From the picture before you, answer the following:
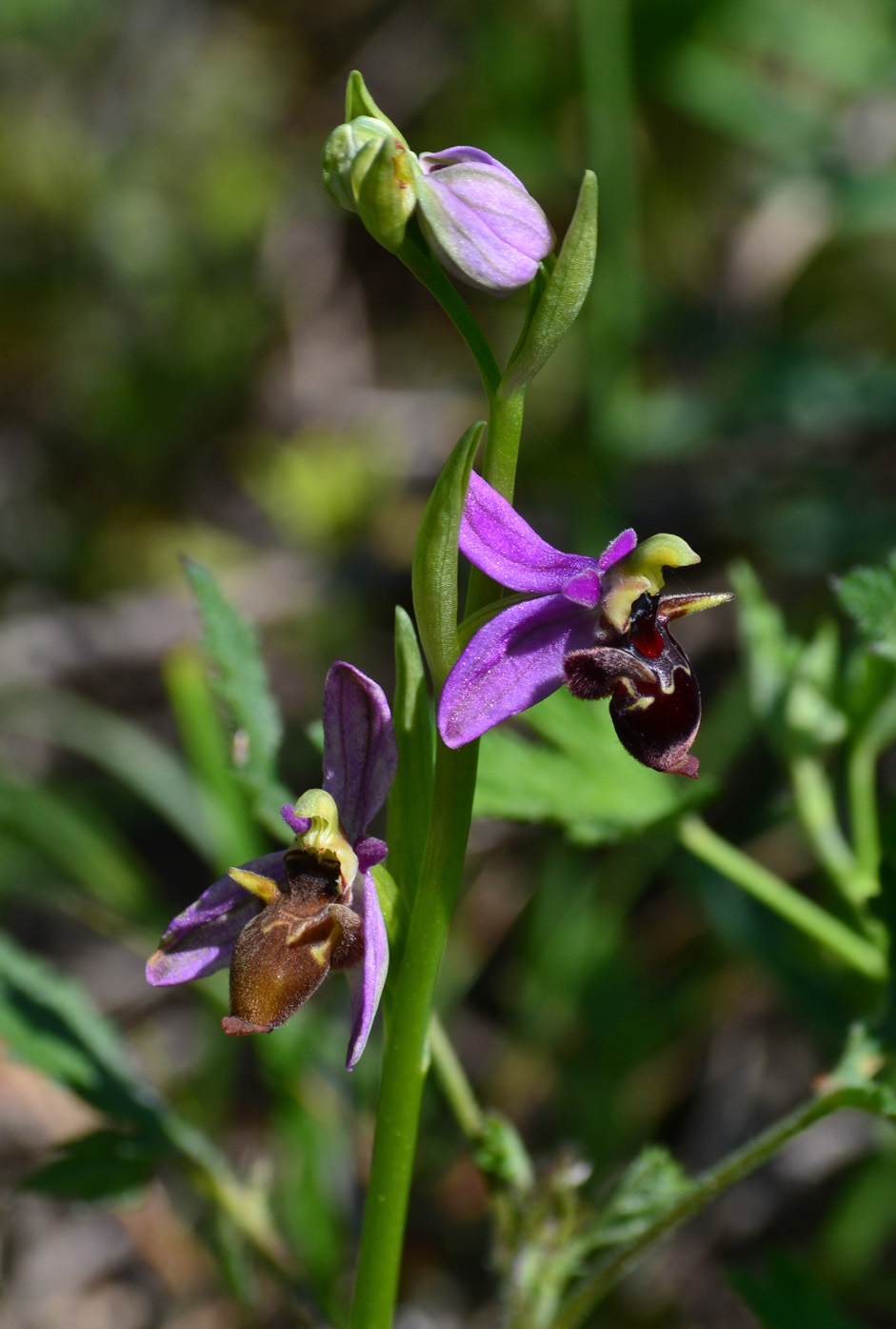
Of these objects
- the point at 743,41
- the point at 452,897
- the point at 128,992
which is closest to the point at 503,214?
the point at 452,897

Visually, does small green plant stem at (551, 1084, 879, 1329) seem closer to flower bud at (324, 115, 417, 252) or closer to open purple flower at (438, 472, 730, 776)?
open purple flower at (438, 472, 730, 776)

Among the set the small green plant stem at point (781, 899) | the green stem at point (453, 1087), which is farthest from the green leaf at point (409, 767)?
the small green plant stem at point (781, 899)

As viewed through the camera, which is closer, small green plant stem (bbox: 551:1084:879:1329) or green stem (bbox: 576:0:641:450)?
small green plant stem (bbox: 551:1084:879:1329)

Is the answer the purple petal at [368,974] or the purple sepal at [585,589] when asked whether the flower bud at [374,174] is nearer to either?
the purple sepal at [585,589]

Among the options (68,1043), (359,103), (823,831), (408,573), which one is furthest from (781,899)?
(408,573)

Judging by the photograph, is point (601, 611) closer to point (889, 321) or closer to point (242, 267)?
point (889, 321)

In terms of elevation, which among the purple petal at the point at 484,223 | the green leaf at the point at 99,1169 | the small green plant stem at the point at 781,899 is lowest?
the small green plant stem at the point at 781,899

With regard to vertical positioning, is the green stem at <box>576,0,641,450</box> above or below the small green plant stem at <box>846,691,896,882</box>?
above

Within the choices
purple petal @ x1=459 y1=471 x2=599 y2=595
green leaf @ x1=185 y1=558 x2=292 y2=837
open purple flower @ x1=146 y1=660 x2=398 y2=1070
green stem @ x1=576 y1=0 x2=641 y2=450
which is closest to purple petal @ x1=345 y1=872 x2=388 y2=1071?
open purple flower @ x1=146 y1=660 x2=398 y2=1070
